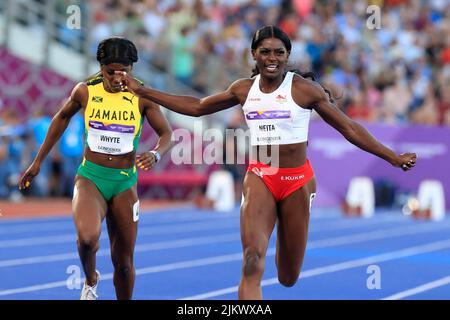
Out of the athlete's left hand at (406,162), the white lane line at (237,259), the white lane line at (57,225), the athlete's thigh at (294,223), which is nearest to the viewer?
the athlete's left hand at (406,162)

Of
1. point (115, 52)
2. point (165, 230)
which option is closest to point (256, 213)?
point (115, 52)

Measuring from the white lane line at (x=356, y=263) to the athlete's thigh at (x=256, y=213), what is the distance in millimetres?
2102

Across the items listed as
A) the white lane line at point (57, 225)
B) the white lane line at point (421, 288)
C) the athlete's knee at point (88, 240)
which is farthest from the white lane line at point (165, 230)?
the athlete's knee at point (88, 240)

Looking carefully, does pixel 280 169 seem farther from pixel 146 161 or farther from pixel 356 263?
pixel 356 263

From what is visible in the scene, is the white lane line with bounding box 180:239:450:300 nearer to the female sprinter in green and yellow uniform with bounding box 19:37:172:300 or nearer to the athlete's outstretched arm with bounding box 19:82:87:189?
the female sprinter in green and yellow uniform with bounding box 19:37:172:300

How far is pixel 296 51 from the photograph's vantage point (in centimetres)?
2347

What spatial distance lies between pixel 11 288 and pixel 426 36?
1699 cm

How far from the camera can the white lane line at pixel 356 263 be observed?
10.1m

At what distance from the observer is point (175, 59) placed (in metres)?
22.1

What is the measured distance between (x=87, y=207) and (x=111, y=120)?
706 mm

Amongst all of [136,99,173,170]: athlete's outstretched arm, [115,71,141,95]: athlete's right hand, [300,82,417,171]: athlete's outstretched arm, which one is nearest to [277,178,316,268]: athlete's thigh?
[300,82,417,171]: athlete's outstretched arm

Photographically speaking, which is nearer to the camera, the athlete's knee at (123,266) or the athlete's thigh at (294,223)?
the athlete's thigh at (294,223)

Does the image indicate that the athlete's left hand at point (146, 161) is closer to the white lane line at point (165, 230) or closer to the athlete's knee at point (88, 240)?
the athlete's knee at point (88, 240)

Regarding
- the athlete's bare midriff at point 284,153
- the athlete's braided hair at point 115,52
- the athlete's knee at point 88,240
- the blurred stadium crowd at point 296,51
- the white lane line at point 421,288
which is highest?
the blurred stadium crowd at point 296,51
